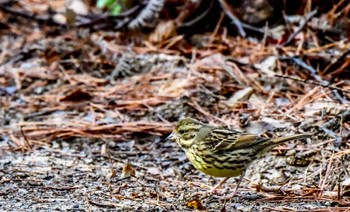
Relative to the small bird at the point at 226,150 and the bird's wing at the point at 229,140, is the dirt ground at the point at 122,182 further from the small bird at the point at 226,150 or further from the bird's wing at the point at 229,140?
the bird's wing at the point at 229,140

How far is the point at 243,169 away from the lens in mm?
4363

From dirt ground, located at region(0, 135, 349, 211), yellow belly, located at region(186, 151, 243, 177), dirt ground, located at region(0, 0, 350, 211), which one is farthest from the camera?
yellow belly, located at region(186, 151, 243, 177)

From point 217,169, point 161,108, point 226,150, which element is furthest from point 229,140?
point 161,108

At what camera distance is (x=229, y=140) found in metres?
4.44

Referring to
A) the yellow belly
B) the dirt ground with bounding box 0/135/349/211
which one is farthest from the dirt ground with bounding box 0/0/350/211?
the yellow belly

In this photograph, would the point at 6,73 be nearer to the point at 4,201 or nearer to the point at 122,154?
the point at 122,154

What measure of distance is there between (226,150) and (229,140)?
0.09 m

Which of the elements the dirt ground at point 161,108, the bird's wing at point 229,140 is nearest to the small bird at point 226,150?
the bird's wing at point 229,140

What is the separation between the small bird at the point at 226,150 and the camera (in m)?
4.33

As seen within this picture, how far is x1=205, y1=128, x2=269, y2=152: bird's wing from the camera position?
14.4 feet

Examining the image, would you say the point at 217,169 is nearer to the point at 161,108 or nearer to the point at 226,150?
the point at 226,150

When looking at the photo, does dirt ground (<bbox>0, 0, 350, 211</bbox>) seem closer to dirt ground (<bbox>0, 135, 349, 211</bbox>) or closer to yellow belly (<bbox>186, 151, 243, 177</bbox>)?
dirt ground (<bbox>0, 135, 349, 211</bbox>)

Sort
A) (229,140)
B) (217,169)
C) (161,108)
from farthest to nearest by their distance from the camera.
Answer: (161,108) → (229,140) → (217,169)

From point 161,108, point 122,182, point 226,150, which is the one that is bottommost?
point 161,108
